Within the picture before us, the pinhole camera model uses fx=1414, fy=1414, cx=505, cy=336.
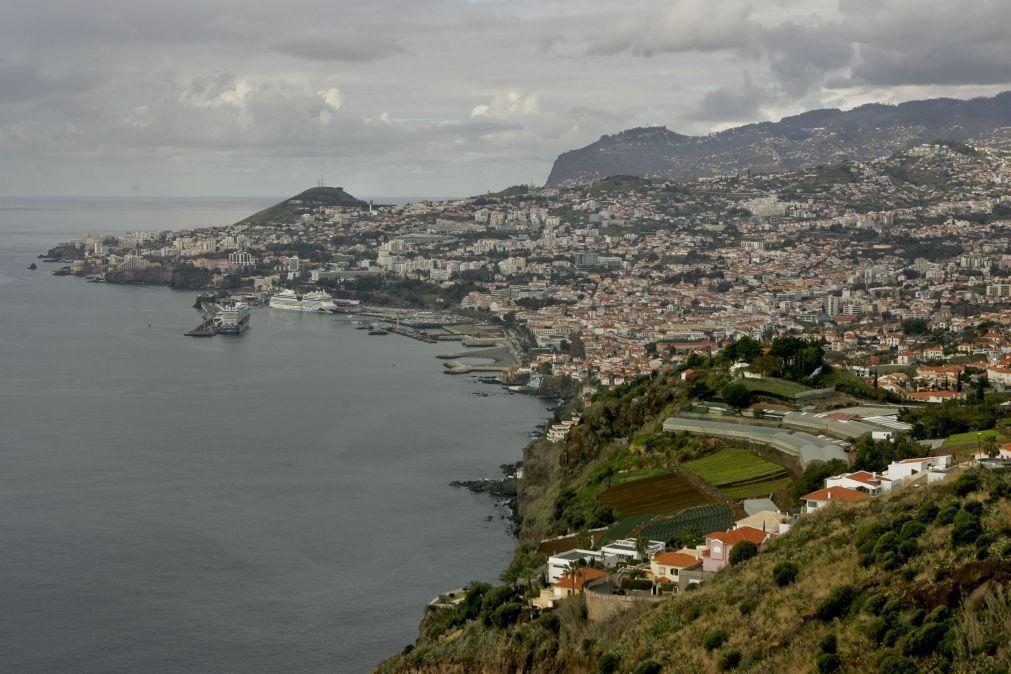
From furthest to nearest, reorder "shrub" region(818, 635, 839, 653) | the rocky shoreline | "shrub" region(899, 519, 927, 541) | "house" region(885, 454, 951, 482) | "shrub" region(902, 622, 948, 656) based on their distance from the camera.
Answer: the rocky shoreline < "house" region(885, 454, 951, 482) < "shrub" region(899, 519, 927, 541) < "shrub" region(818, 635, 839, 653) < "shrub" region(902, 622, 948, 656)

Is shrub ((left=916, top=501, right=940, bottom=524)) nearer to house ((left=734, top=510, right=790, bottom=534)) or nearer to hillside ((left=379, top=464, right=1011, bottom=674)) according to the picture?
hillside ((left=379, top=464, right=1011, bottom=674))

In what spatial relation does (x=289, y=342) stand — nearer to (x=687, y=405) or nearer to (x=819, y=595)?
(x=687, y=405)

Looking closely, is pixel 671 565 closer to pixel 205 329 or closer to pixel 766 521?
pixel 766 521

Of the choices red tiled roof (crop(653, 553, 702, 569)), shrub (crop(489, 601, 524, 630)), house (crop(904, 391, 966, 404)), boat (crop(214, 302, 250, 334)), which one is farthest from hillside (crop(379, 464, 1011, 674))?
boat (crop(214, 302, 250, 334))

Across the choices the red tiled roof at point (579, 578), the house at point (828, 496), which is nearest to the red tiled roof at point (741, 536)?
the house at point (828, 496)

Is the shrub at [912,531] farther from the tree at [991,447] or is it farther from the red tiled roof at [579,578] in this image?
the tree at [991,447]

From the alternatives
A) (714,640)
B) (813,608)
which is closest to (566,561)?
(714,640)
